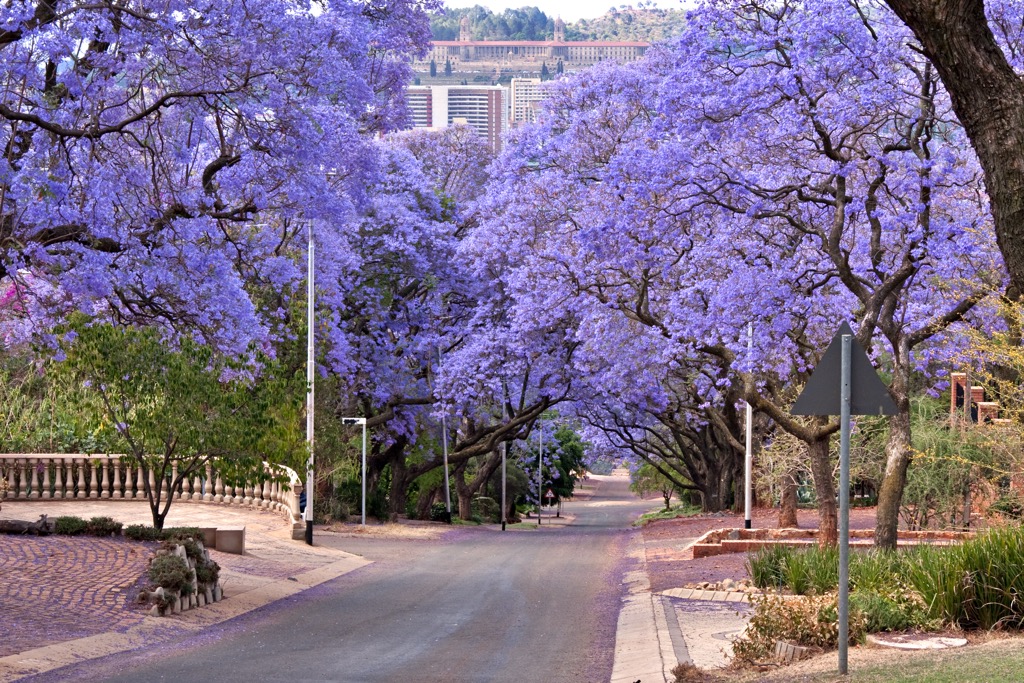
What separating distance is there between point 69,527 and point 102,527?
1.82 ft

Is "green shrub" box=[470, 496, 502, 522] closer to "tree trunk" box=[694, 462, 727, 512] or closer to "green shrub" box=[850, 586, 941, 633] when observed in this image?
"tree trunk" box=[694, 462, 727, 512]

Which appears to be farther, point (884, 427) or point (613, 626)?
point (884, 427)

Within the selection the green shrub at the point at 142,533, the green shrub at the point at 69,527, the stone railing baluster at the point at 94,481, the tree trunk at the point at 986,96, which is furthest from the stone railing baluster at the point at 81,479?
the tree trunk at the point at 986,96

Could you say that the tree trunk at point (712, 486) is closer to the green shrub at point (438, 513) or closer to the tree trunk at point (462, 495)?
the tree trunk at point (462, 495)

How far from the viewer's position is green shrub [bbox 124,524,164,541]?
20438mm

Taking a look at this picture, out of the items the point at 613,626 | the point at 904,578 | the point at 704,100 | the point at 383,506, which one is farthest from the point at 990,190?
the point at 383,506

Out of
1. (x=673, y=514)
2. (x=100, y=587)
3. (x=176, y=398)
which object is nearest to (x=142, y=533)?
(x=176, y=398)

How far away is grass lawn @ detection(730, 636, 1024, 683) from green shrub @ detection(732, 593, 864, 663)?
39 centimetres

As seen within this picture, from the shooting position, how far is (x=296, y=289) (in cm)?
3391

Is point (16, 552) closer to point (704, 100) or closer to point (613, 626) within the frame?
point (613, 626)

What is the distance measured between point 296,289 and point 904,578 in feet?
74.3

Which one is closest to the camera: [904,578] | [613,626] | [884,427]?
[904,578]

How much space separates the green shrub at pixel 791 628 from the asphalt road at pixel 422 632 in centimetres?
147

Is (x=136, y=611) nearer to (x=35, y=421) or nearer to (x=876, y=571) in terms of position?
(x=876, y=571)
